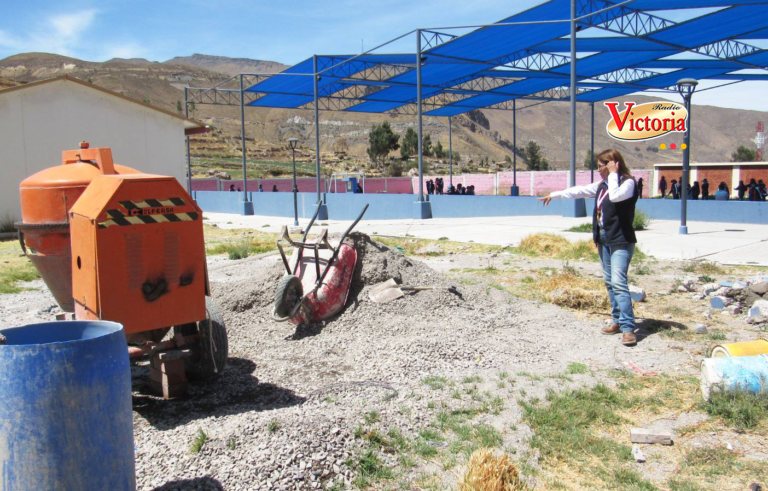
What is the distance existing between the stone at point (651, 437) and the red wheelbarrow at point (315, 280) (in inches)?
144

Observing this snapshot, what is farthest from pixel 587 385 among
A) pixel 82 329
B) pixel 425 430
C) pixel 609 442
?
pixel 82 329

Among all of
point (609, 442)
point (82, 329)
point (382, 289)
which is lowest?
point (609, 442)

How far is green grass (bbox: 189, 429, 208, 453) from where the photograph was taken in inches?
144

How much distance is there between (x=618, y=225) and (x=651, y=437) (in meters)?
2.57

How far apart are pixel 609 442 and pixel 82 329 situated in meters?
3.17

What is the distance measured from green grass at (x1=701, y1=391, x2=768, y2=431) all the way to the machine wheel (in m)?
3.75

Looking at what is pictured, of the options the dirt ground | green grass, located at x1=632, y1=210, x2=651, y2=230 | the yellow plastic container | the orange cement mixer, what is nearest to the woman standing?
the dirt ground

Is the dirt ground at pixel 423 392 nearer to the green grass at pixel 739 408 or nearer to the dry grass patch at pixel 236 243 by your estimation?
the green grass at pixel 739 408

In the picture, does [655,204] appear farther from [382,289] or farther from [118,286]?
[118,286]

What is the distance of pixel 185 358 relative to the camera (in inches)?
203

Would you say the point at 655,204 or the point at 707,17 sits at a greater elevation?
the point at 707,17

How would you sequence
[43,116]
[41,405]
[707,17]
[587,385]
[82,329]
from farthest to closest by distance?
[43,116], [707,17], [587,385], [82,329], [41,405]

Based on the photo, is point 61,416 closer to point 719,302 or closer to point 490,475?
point 490,475

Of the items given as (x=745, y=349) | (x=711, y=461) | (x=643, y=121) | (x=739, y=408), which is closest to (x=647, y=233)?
(x=643, y=121)
